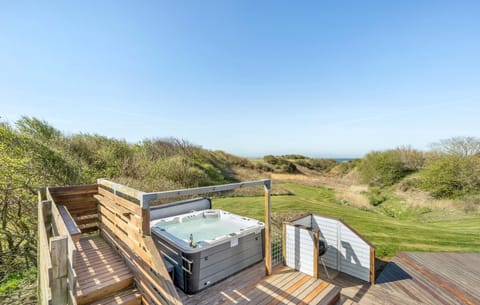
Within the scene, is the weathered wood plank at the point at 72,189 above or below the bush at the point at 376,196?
above

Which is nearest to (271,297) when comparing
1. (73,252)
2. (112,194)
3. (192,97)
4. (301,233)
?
(301,233)

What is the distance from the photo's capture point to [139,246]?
271 centimetres

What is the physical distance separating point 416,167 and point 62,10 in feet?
69.4

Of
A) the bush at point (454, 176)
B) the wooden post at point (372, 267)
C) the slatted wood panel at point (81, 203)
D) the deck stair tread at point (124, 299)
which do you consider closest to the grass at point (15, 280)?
the slatted wood panel at point (81, 203)

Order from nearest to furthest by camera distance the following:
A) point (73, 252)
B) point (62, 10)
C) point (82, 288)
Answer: point (73, 252), point (82, 288), point (62, 10)

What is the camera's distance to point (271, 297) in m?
3.20

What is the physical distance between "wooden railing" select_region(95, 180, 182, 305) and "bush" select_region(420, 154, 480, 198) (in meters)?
15.1

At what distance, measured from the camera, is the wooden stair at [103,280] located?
8.68 ft

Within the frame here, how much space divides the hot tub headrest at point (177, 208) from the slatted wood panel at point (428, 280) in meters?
4.46

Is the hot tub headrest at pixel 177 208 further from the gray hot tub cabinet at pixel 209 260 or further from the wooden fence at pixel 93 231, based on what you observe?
the wooden fence at pixel 93 231

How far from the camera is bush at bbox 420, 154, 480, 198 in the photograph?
1092 centimetres

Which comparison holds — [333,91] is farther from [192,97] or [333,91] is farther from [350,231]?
[350,231]

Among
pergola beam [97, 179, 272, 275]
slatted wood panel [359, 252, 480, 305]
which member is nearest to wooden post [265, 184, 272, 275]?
pergola beam [97, 179, 272, 275]

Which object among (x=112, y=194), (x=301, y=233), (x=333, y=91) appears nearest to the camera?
(x=112, y=194)
